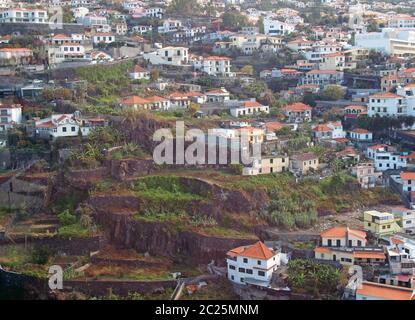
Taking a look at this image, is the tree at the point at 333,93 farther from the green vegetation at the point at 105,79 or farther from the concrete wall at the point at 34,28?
the concrete wall at the point at 34,28

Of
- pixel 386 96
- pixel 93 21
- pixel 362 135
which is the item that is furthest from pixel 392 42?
pixel 93 21

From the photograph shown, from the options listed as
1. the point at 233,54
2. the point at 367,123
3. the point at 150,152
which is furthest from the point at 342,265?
the point at 233,54

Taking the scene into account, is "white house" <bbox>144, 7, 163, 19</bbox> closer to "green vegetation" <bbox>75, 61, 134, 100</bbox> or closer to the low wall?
"green vegetation" <bbox>75, 61, 134, 100</bbox>

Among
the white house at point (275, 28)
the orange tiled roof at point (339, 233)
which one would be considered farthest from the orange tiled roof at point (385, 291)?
the white house at point (275, 28)

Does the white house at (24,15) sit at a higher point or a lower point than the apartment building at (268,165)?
higher

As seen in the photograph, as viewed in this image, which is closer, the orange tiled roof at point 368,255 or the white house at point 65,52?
the orange tiled roof at point 368,255

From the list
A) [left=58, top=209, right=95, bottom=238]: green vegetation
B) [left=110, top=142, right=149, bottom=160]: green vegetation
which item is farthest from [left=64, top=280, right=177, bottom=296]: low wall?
[left=110, top=142, right=149, bottom=160]: green vegetation
